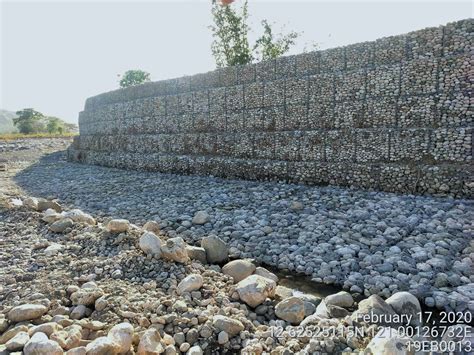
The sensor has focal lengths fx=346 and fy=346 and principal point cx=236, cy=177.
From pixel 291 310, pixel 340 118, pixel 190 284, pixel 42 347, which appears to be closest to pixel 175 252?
pixel 190 284

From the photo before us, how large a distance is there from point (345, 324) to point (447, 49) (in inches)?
331

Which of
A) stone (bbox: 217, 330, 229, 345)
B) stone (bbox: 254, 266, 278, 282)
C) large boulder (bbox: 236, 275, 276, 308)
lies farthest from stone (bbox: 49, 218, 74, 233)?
stone (bbox: 217, 330, 229, 345)

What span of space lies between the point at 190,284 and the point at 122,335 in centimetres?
154

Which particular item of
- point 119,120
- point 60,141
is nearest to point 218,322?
point 119,120

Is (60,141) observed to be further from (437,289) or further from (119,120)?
(437,289)

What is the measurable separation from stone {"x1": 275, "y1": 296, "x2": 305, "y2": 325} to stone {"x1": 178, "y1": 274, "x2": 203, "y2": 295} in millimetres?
1305

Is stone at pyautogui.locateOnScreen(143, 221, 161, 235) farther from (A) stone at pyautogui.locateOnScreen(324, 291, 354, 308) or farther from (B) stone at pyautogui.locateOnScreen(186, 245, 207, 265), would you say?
(A) stone at pyautogui.locateOnScreen(324, 291, 354, 308)

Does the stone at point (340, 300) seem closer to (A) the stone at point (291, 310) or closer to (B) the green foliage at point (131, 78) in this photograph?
(A) the stone at point (291, 310)

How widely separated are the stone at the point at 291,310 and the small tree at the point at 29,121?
57.9 m

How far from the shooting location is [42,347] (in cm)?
380

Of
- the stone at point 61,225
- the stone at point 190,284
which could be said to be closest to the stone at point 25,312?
the stone at point 190,284

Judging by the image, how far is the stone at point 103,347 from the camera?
12.6 ft

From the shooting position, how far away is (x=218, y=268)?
21.6ft

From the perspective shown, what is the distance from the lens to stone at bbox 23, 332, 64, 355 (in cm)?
378
